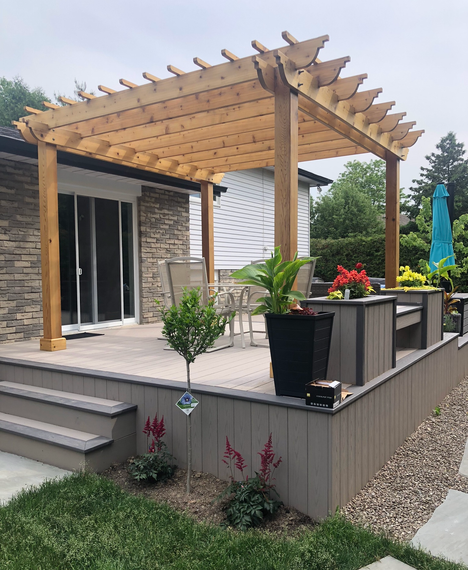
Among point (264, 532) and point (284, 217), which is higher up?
point (284, 217)

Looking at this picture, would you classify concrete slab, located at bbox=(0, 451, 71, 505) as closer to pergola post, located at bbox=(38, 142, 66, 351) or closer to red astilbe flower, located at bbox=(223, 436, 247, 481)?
red astilbe flower, located at bbox=(223, 436, 247, 481)

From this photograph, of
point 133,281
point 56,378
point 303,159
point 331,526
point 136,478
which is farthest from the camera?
point 133,281

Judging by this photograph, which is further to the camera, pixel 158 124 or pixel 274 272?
pixel 158 124

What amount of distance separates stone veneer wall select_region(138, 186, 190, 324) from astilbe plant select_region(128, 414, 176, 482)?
4.58 meters

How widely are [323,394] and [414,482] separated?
1.11 metres

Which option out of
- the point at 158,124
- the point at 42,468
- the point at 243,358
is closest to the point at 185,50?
the point at 158,124

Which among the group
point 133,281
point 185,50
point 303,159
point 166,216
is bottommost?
point 133,281

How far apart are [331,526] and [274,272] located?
1.50 meters

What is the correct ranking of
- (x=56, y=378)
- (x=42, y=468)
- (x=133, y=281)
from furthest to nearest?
(x=133, y=281) < (x=56, y=378) < (x=42, y=468)

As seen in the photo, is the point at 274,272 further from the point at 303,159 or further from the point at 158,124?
the point at 303,159

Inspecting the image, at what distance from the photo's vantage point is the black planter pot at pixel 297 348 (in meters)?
2.84

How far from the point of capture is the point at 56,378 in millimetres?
4078

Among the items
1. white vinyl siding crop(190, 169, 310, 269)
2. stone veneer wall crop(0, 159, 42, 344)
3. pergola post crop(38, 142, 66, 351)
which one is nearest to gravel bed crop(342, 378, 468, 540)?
pergola post crop(38, 142, 66, 351)

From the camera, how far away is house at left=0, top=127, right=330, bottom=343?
579cm
